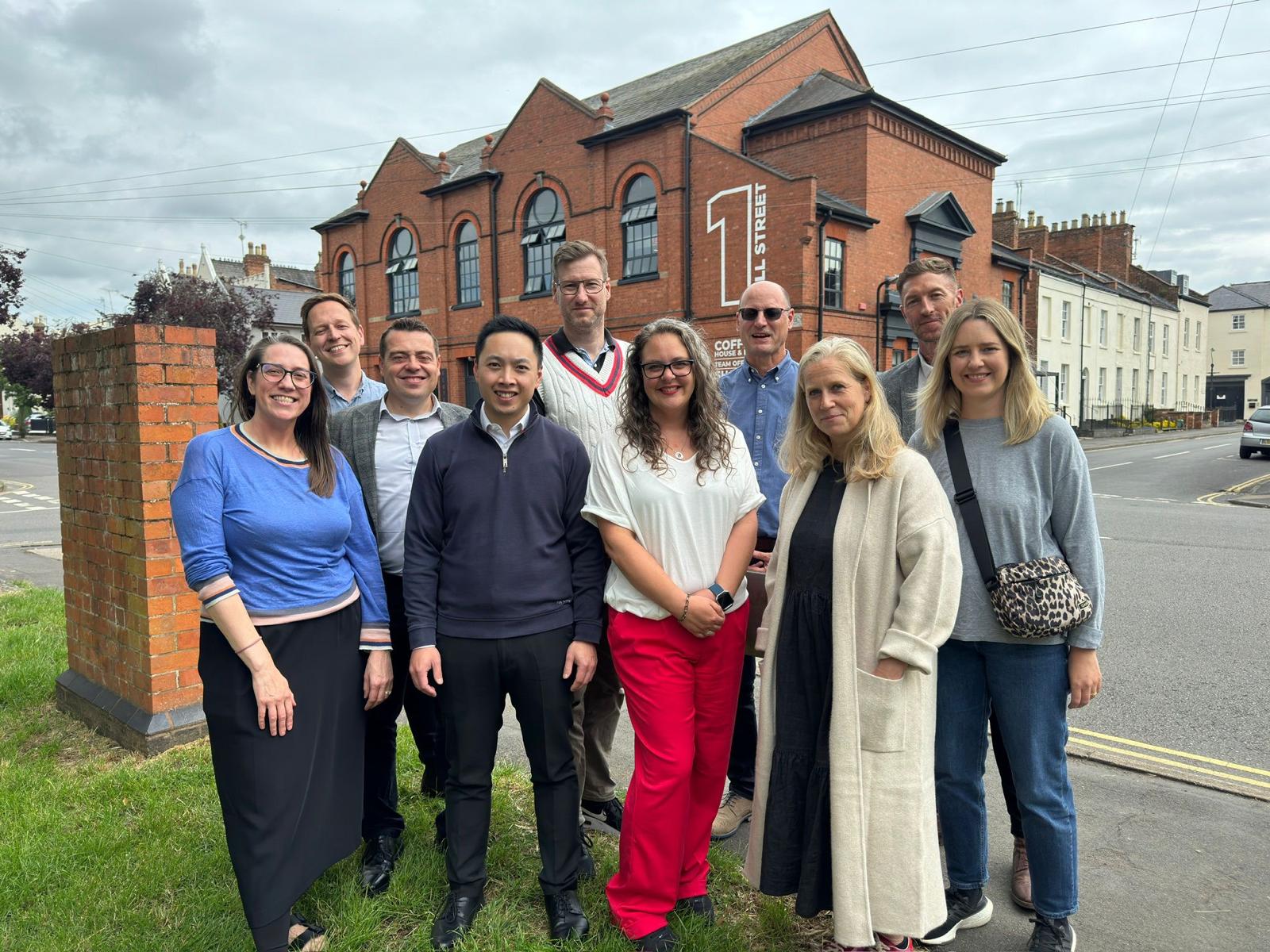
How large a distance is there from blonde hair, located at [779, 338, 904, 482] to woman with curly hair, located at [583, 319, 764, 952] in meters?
0.26

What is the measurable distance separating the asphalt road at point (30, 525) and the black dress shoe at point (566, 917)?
7732 mm

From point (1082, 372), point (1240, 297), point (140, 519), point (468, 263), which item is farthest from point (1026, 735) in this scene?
point (1240, 297)

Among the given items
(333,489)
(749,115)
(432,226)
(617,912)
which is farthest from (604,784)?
(432,226)

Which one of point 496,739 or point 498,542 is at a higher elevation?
point 498,542

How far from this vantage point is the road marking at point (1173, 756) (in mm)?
4055

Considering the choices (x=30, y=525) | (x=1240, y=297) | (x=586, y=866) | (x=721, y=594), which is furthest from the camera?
(x=1240, y=297)

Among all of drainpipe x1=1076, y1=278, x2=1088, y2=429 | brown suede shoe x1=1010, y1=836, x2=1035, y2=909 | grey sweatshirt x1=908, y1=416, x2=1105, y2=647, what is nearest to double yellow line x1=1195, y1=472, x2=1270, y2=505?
brown suede shoe x1=1010, y1=836, x2=1035, y2=909

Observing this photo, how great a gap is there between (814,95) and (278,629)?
941 inches

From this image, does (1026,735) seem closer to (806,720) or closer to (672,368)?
(806,720)

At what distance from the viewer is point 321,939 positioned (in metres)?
2.84

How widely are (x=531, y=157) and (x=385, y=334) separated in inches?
968

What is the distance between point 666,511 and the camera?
2.87m

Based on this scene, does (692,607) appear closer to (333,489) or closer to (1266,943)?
(333,489)

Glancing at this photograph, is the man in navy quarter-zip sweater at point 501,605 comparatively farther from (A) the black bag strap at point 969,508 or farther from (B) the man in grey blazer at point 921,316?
(B) the man in grey blazer at point 921,316
